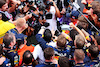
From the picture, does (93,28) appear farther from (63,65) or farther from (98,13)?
(63,65)

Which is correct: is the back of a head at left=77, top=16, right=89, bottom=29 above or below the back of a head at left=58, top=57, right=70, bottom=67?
above

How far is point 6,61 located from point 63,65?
85 cm

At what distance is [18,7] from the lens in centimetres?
292

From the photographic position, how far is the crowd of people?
1744 millimetres

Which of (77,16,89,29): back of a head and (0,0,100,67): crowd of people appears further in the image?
(77,16,89,29): back of a head

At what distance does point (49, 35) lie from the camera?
201 centimetres

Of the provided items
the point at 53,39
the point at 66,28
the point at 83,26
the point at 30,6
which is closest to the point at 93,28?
the point at 83,26

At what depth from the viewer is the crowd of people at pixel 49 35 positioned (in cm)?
174

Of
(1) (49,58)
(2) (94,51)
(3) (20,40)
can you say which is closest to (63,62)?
(1) (49,58)

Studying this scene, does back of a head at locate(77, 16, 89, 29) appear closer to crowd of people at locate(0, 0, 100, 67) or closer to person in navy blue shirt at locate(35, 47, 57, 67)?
crowd of people at locate(0, 0, 100, 67)

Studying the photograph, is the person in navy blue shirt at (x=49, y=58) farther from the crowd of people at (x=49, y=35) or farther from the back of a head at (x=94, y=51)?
the back of a head at (x=94, y=51)

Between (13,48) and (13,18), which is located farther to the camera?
(13,18)

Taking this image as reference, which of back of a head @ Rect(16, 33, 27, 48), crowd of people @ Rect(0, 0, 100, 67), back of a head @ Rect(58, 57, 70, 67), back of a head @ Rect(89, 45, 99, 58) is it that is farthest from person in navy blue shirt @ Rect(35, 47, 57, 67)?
back of a head @ Rect(89, 45, 99, 58)

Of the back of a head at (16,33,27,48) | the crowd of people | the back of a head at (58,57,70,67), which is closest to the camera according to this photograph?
the back of a head at (58,57,70,67)
